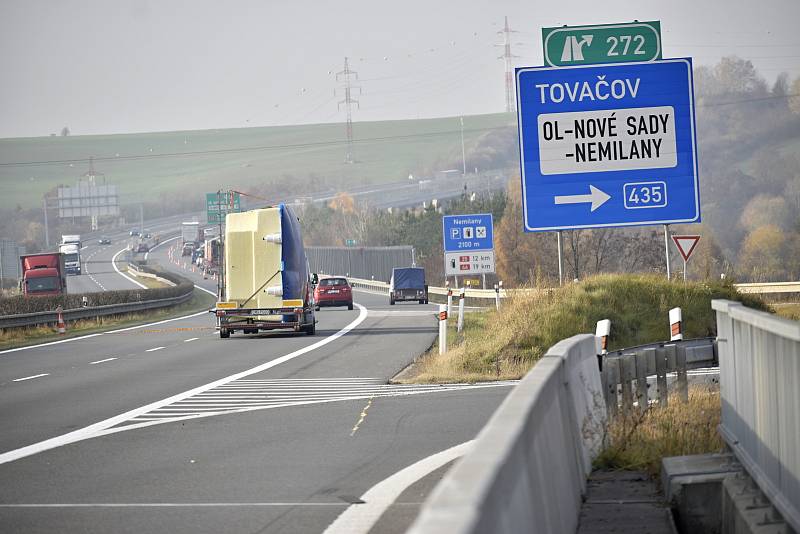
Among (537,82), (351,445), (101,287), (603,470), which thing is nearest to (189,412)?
(351,445)

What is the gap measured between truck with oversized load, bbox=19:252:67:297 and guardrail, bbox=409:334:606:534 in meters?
65.7

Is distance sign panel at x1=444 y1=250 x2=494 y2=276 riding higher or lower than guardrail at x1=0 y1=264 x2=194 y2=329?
higher

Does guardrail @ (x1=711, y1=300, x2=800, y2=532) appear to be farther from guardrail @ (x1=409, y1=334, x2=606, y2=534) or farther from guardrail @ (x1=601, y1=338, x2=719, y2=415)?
guardrail @ (x1=601, y1=338, x2=719, y2=415)

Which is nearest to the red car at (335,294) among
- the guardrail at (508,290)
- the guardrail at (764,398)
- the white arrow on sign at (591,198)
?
the guardrail at (508,290)

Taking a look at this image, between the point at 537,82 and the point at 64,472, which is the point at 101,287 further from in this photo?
the point at 64,472

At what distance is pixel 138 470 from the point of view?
10.6 m

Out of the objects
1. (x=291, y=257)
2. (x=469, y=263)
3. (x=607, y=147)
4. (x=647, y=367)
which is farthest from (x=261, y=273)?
(x=647, y=367)

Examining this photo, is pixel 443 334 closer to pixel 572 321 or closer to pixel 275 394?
pixel 572 321

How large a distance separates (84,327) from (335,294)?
64.3 ft

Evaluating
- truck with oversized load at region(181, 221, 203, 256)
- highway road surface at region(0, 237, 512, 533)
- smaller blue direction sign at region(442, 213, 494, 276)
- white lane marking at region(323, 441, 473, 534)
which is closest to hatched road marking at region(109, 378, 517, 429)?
highway road surface at region(0, 237, 512, 533)

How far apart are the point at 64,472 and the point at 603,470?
14.0 ft

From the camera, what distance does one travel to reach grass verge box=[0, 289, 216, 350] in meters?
36.7

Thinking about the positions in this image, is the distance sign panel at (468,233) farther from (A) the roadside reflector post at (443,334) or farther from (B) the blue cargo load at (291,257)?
(A) the roadside reflector post at (443,334)

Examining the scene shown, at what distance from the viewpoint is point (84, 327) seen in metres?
44.5
